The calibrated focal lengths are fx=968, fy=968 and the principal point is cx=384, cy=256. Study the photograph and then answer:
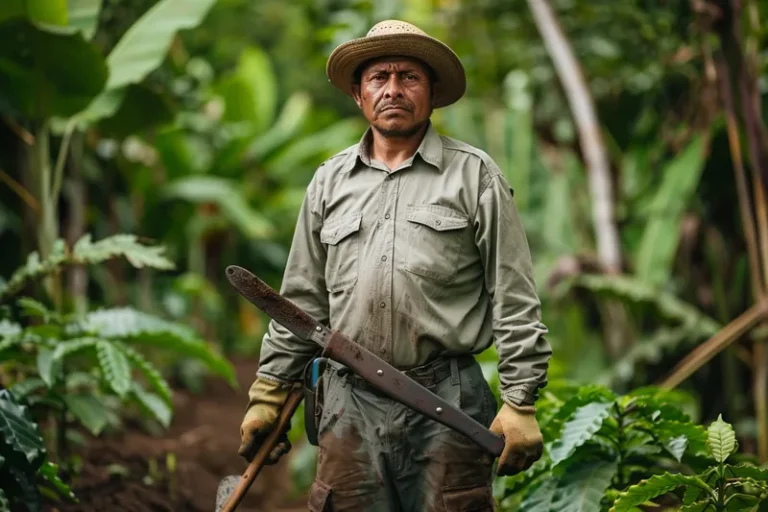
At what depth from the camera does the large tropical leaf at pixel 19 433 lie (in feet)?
9.95

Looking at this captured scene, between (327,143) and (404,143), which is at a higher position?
(327,143)

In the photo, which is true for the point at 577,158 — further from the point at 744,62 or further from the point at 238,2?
the point at 238,2

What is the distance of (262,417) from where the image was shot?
2.89 meters

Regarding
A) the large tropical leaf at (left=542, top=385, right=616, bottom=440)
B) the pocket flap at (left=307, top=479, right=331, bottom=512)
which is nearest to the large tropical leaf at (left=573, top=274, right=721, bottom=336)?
the large tropical leaf at (left=542, top=385, right=616, bottom=440)

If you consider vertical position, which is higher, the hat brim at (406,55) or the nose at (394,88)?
the hat brim at (406,55)

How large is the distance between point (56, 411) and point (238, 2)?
19.0 feet

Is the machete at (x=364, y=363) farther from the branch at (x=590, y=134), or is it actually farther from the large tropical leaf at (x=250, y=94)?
the large tropical leaf at (x=250, y=94)

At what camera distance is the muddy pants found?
8.86ft

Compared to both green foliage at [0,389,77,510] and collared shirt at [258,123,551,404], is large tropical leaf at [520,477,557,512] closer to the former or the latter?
collared shirt at [258,123,551,404]

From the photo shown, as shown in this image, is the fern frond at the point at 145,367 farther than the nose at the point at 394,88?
Yes

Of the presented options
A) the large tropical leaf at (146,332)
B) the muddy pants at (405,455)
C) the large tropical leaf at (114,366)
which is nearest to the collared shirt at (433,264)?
the muddy pants at (405,455)

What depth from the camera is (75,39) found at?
14.6ft

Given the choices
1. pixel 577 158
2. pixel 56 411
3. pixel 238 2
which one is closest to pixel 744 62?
pixel 577 158

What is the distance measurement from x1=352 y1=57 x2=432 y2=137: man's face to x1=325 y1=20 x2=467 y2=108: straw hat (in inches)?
1.3
